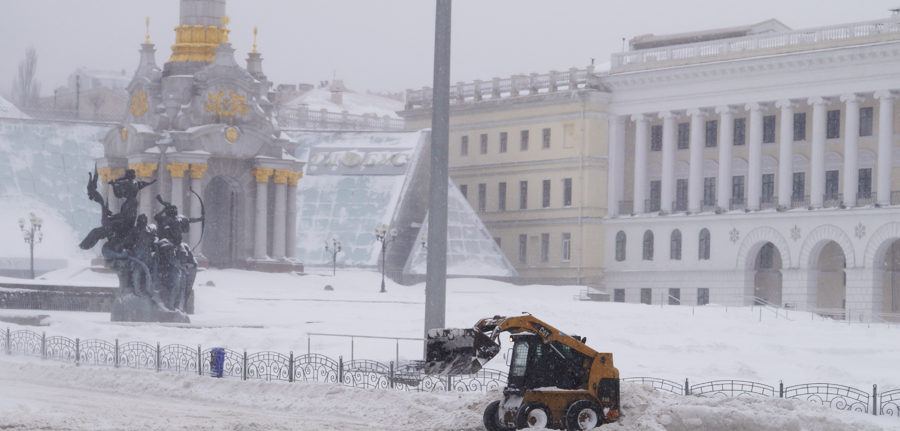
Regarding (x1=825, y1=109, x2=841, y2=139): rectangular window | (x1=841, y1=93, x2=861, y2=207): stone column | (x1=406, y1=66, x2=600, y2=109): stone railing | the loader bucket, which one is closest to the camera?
the loader bucket

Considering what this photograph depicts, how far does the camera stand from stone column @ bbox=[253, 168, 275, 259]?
58156 millimetres

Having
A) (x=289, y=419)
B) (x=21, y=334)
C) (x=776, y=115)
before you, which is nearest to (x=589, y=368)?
(x=289, y=419)

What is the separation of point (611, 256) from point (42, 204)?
31878 millimetres

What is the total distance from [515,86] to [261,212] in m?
26.4

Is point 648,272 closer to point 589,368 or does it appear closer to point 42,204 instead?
point 42,204

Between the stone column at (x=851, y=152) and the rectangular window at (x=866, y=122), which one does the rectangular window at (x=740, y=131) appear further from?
the stone column at (x=851, y=152)

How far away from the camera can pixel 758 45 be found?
70688 mm

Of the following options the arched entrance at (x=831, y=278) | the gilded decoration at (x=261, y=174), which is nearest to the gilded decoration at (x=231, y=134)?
the gilded decoration at (x=261, y=174)

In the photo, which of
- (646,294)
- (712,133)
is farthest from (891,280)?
(646,294)

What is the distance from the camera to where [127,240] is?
33000 millimetres

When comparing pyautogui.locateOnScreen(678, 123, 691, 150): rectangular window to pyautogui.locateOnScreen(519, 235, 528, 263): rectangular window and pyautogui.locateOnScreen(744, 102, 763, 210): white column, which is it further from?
pyautogui.locateOnScreen(519, 235, 528, 263): rectangular window

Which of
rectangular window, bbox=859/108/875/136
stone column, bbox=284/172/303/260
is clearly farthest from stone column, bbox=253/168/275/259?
rectangular window, bbox=859/108/875/136

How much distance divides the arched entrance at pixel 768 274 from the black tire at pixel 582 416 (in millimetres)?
58675

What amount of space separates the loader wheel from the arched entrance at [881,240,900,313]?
54933 mm
